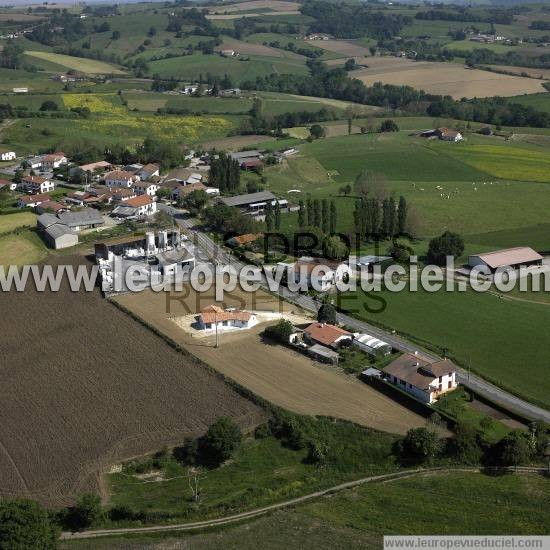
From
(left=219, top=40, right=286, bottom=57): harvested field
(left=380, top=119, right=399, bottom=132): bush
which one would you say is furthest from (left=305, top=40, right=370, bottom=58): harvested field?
(left=380, top=119, right=399, bottom=132): bush

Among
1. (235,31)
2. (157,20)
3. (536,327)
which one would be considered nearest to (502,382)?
(536,327)

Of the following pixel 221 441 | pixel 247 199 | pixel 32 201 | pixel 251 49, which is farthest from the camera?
pixel 251 49

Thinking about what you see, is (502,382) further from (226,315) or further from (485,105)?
(485,105)

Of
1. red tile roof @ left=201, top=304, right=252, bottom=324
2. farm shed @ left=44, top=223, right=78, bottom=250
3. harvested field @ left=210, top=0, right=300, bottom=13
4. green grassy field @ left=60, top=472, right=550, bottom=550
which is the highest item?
harvested field @ left=210, top=0, right=300, bottom=13

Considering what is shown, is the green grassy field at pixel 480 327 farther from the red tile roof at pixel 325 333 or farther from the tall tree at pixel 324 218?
the tall tree at pixel 324 218

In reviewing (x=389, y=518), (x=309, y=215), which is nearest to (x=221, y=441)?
(x=389, y=518)

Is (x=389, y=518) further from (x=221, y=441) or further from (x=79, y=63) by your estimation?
(x=79, y=63)

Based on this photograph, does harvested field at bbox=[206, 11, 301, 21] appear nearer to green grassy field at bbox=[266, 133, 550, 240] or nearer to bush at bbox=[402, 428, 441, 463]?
green grassy field at bbox=[266, 133, 550, 240]
